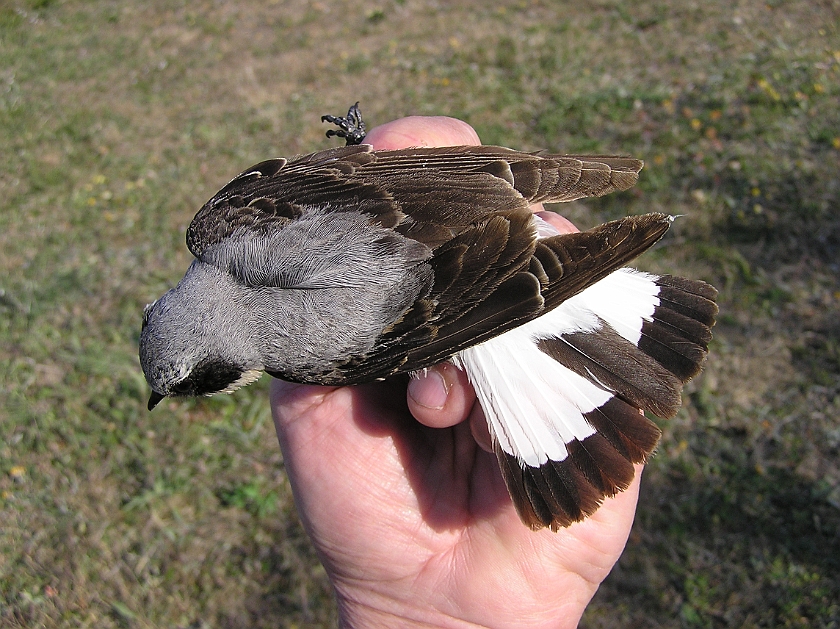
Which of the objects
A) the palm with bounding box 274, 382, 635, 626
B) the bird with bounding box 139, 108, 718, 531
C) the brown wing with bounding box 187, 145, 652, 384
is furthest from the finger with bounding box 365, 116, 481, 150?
the palm with bounding box 274, 382, 635, 626

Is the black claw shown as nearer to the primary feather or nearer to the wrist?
the primary feather

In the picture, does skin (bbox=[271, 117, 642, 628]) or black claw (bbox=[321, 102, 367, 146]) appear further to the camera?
black claw (bbox=[321, 102, 367, 146])

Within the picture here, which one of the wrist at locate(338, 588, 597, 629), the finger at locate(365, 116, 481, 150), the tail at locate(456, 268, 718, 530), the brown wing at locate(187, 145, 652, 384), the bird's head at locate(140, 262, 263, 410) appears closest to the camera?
the brown wing at locate(187, 145, 652, 384)

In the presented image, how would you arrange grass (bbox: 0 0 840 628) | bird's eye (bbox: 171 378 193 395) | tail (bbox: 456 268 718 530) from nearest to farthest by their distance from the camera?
tail (bbox: 456 268 718 530), bird's eye (bbox: 171 378 193 395), grass (bbox: 0 0 840 628)

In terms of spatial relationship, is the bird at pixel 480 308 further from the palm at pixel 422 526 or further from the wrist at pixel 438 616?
the wrist at pixel 438 616

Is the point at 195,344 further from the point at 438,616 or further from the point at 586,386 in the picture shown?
the point at 586,386

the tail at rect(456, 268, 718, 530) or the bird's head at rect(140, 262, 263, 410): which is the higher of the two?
the bird's head at rect(140, 262, 263, 410)

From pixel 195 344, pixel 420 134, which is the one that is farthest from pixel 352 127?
pixel 195 344

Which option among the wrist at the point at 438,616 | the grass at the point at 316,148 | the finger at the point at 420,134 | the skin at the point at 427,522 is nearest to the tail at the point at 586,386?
the skin at the point at 427,522
